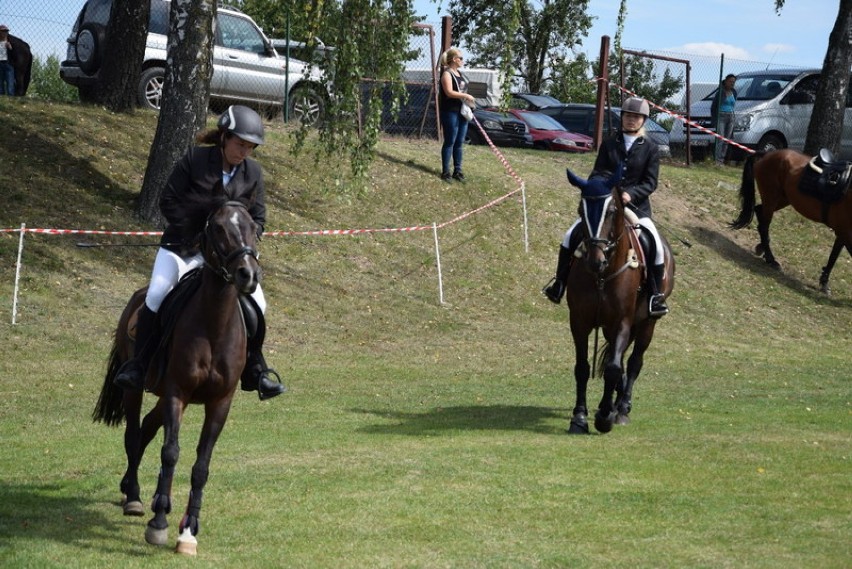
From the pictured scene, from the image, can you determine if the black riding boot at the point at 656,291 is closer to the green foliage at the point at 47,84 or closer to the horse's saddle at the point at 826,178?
the horse's saddle at the point at 826,178

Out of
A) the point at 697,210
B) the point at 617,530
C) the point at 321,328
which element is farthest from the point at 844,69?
the point at 617,530

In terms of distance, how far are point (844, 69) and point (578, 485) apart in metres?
22.0

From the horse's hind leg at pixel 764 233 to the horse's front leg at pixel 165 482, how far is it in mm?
19464

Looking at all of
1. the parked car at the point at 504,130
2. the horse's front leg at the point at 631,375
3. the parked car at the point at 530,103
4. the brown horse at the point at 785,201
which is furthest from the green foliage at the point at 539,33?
the horse's front leg at the point at 631,375

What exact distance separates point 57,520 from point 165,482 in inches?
43.7

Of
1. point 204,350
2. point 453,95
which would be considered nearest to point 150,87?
point 453,95

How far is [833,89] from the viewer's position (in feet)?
94.0

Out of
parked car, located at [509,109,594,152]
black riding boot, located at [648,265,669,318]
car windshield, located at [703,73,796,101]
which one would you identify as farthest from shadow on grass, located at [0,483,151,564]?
car windshield, located at [703,73,796,101]

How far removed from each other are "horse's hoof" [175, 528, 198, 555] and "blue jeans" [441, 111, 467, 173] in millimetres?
16047

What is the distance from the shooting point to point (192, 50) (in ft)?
62.4

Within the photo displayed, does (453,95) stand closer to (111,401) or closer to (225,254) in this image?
(111,401)

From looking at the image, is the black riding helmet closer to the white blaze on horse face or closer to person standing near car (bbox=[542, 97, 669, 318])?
the white blaze on horse face

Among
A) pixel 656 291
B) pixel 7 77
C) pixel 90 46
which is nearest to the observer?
pixel 656 291

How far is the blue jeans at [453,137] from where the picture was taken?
75.0 ft
